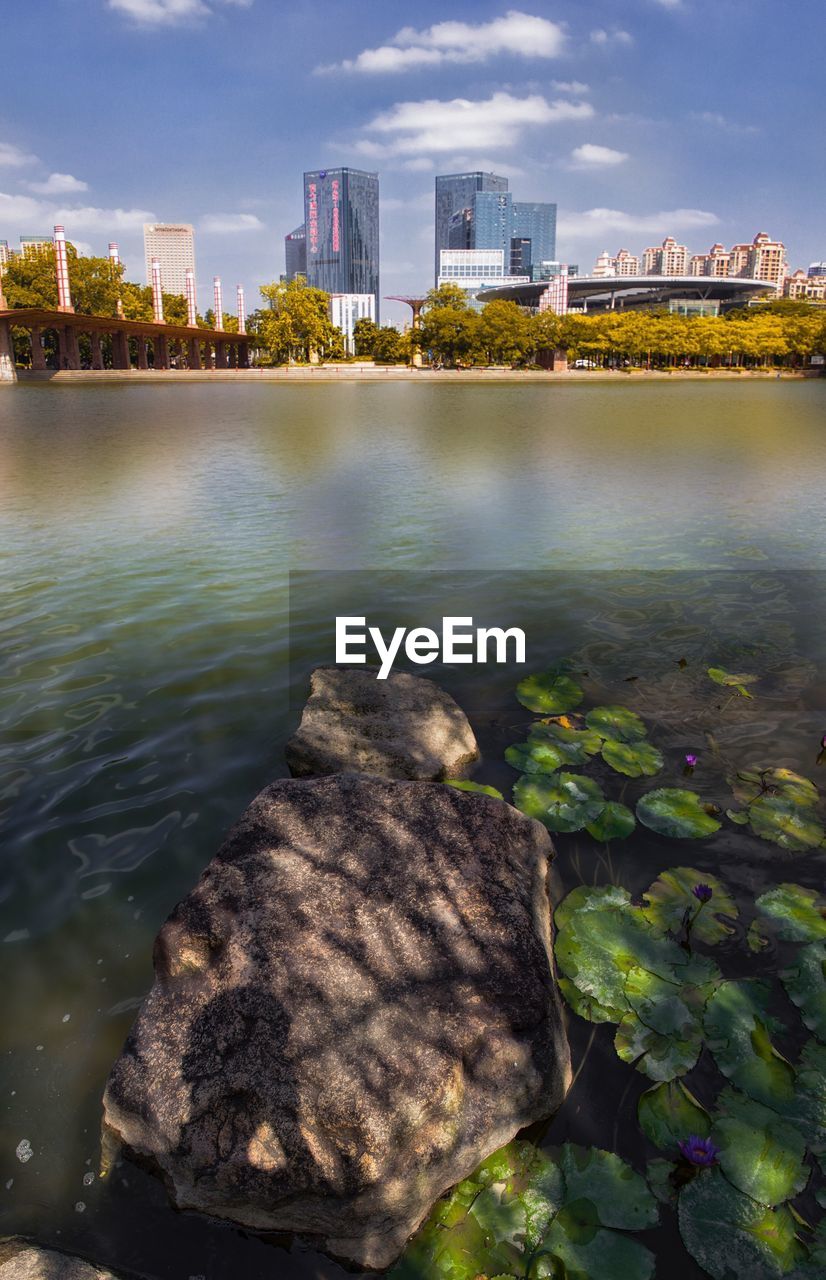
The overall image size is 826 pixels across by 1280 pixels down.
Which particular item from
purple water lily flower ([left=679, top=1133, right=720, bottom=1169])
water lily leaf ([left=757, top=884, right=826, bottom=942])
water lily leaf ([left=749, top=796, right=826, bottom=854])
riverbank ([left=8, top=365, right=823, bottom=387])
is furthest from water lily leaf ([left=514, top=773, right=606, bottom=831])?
riverbank ([left=8, top=365, right=823, bottom=387])

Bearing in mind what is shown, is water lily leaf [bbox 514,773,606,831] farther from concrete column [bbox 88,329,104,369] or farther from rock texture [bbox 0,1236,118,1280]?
concrete column [bbox 88,329,104,369]

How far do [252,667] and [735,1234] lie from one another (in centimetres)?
585

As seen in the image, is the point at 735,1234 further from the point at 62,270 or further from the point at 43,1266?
the point at 62,270

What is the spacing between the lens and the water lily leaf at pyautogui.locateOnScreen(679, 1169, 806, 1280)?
242 cm

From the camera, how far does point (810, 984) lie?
3.42 metres

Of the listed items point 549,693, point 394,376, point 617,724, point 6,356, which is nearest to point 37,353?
point 6,356

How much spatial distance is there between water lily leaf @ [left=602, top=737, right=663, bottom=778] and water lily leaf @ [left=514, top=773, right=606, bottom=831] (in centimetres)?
30

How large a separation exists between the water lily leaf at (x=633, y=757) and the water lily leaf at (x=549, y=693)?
2.40 ft

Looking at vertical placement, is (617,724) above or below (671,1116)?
above

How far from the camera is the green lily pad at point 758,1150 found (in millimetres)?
2570

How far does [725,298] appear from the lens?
6132 inches

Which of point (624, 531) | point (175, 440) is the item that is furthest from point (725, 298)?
point (624, 531)

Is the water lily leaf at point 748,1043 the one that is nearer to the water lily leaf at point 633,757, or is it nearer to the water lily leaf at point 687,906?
the water lily leaf at point 687,906

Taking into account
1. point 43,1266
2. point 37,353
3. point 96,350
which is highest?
point 96,350
